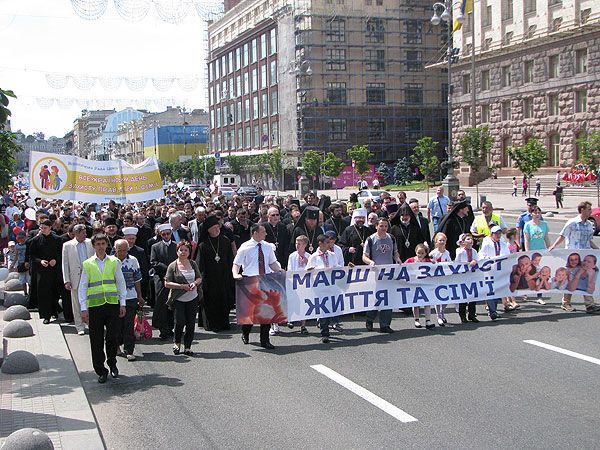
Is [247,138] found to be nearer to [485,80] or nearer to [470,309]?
[485,80]

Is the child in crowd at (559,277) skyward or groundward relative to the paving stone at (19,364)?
skyward

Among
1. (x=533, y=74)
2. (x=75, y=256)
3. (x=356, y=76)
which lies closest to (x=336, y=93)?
(x=356, y=76)

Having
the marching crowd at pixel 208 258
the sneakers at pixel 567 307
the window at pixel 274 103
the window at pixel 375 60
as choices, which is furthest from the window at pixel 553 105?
the sneakers at pixel 567 307

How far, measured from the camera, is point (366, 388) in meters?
8.87

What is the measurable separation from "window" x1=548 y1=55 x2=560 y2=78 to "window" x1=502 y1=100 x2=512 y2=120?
5032 millimetres

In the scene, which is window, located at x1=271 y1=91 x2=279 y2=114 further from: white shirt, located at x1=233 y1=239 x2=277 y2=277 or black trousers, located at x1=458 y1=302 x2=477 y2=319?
white shirt, located at x1=233 y1=239 x2=277 y2=277

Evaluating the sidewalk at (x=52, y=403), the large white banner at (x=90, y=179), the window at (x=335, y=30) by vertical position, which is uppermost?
the window at (x=335, y=30)

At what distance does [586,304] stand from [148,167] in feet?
41.8

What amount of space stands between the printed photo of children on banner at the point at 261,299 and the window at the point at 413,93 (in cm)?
7271

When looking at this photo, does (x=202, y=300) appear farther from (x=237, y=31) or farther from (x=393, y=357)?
(x=237, y=31)

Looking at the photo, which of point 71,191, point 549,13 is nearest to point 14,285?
point 71,191

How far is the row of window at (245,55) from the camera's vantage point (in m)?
88.1

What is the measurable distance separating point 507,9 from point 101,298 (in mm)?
56590

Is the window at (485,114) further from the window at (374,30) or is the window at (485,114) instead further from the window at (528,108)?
the window at (374,30)
